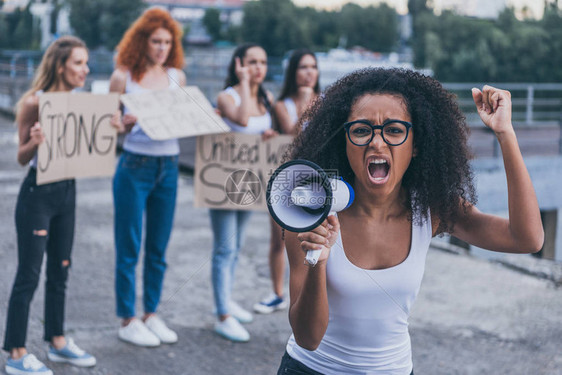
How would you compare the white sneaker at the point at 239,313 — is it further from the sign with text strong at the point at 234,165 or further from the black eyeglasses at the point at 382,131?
the black eyeglasses at the point at 382,131

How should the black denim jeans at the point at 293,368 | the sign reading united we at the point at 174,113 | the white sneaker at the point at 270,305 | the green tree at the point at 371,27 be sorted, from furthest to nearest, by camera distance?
1. the green tree at the point at 371,27
2. the white sneaker at the point at 270,305
3. the sign reading united we at the point at 174,113
4. the black denim jeans at the point at 293,368

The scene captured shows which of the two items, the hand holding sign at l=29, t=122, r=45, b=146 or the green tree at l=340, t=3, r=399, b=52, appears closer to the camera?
the hand holding sign at l=29, t=122, r=45, b=146

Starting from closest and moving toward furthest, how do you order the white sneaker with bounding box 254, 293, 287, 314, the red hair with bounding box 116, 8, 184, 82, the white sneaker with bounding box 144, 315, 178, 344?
the red hair with bounding box 116, 8, 184, 82 < the white sneaker with bounding box 144, 315, 178, 344 < the white sneaker with bounding box 254, 293, 287, 314

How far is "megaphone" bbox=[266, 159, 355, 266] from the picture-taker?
1.49 meters

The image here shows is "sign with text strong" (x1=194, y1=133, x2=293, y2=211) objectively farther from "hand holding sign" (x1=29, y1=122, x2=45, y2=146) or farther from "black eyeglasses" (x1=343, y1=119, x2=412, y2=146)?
"black eyeglasses" (x1=343, y1=119, x2=412, y2=146)

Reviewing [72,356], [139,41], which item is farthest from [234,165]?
[72,356]

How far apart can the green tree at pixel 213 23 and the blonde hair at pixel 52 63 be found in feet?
115

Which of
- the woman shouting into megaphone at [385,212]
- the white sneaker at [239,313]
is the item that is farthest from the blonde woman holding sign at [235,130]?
the woman shouting into megaphone at [385,212]

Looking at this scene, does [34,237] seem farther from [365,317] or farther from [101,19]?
[101,19]

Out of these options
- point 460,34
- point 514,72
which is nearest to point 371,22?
point 460,34

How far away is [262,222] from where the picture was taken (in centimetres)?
749

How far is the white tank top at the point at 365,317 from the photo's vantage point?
1839 mm

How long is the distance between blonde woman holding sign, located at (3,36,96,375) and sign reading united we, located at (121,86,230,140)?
37cm

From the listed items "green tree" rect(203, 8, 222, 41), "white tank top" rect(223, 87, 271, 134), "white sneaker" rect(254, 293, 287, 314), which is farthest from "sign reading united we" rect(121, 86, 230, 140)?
"green tree" rect(203, 8, 222, 41)
